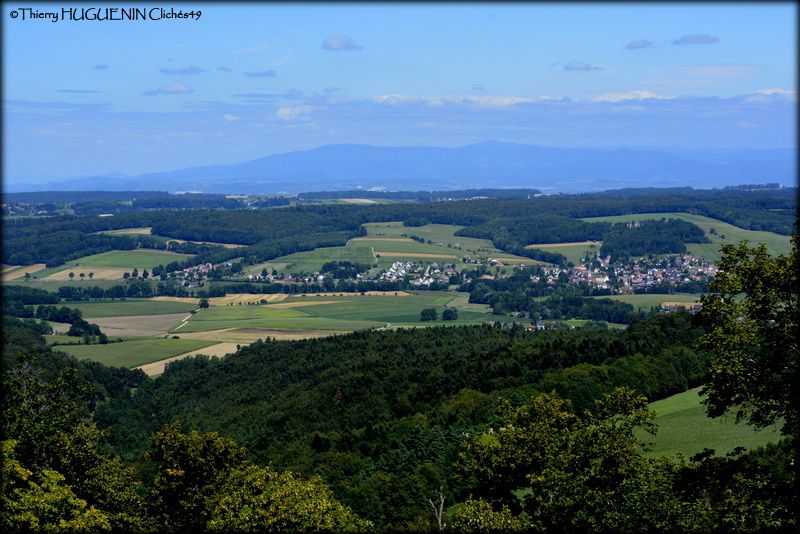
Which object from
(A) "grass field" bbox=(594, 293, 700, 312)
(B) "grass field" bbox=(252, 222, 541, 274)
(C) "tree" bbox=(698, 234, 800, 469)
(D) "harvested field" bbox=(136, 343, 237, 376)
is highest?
(C) "tree" bbox=(698, 234, 800, 469)

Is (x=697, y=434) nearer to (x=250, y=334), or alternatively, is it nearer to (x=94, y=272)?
(x=250, y=334)

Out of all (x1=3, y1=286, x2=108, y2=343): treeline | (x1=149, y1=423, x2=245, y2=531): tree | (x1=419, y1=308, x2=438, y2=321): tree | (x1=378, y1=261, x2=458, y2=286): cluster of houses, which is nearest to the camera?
(x1=149, y1=423, x2=245, y2=531): tree

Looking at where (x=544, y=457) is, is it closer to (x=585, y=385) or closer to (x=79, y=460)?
(x=79, y=460)

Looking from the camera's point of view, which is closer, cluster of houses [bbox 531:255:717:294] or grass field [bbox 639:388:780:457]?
grass field [bbox 639:388:780:457]

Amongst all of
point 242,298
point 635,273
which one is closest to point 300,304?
point 242,298

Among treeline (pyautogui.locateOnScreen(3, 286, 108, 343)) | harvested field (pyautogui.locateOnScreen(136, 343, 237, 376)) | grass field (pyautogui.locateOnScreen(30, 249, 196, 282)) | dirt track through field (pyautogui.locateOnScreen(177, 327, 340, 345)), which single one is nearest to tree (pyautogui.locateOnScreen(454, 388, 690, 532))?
harvested field (pyautogui.locateOnScreen(136, 343, 237, 376))

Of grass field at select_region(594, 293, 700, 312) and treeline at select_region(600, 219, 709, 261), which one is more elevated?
treeline at select_region(600, 219, 709, 261)

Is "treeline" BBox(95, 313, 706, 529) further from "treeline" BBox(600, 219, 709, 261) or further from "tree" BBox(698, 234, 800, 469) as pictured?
"treeline" BBox(600, 219, 709, 261)
